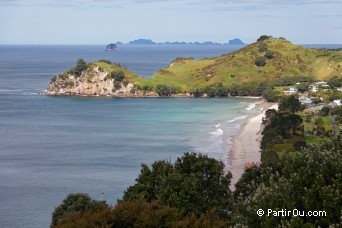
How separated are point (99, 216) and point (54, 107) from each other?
407 feet

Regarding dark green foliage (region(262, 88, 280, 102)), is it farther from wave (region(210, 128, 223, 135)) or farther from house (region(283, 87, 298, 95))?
wave (region(210, 128, 223, 135))

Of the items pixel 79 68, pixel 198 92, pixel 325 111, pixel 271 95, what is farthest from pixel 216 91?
pixel 325 111

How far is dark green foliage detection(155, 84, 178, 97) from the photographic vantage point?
180375mm

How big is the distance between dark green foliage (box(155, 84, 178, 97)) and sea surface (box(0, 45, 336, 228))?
8.03 metres

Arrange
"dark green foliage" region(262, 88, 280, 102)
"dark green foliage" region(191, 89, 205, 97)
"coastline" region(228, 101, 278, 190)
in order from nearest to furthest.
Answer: "coastline" region(228, 101, 278, 190), "dark green foliage" region(262, 88, 280, 102), "dark green foliage" region(191, 89, 205, 97)

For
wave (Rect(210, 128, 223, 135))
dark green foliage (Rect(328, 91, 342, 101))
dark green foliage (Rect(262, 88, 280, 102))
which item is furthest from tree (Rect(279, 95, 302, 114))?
dark green foliage (Rect(262, 88, 280, 102))

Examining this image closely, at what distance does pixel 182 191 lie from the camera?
3803 cm

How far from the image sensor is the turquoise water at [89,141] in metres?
63.6

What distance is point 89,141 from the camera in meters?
98.9

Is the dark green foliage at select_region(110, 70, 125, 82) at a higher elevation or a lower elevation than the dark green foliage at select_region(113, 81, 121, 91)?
higher

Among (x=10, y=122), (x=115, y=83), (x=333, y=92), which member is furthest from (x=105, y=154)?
(x=115, y=83)

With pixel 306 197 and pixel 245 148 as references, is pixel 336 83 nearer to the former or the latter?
pixel 245 148

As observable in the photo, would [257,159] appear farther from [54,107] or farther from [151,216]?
[54,107]

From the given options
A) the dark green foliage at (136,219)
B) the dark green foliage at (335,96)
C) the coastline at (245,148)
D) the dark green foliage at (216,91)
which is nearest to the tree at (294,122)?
the coastline at (245,148)
